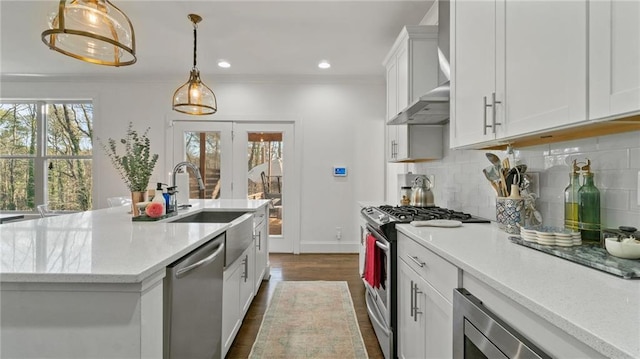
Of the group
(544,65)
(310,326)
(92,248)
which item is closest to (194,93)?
(92,248)

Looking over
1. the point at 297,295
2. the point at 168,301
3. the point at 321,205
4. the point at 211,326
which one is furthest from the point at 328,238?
the point at 168,301

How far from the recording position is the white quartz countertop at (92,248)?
853 mm

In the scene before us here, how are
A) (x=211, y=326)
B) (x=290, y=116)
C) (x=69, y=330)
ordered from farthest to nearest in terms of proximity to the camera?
(x=290, y=116)
(x=211, y=326)
(x=69, y=330)

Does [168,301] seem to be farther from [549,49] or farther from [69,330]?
[549,49]

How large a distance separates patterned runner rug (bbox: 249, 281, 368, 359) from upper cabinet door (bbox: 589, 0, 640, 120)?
183 cm

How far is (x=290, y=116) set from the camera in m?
4.52

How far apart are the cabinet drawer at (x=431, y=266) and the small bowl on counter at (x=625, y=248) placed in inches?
18.8

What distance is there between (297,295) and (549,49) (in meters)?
2.63

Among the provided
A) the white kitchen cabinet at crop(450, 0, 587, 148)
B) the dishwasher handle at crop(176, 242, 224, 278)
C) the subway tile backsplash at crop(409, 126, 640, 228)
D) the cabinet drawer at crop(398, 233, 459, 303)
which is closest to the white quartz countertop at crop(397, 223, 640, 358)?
the cabinet drawer at crop(398, 233, 459, 303)

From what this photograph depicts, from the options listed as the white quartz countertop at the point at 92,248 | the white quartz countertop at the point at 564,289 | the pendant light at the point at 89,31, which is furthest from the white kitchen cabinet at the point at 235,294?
the pendant light at the point at 89,31

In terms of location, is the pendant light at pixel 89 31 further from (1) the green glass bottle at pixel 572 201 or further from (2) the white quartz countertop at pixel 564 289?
(1) the green glass bottle at pixel 572 201

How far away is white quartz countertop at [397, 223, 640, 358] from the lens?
53 centimetres

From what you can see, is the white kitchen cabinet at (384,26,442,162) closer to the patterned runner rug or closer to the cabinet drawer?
the cabinet drawer

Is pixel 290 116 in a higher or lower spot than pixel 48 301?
higher
